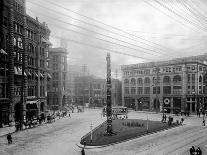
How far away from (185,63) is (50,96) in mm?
50718

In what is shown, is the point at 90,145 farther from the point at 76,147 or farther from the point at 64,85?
the point at 64,85

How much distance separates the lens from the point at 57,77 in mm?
97562

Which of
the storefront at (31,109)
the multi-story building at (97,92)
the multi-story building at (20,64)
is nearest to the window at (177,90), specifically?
the multi-story building at (97,92)

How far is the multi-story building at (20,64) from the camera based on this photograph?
49.2m

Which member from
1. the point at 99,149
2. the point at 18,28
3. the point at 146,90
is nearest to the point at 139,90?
the point at 146,90

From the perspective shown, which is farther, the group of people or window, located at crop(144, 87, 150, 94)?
window, located at crop(144, 87, 150, 94)

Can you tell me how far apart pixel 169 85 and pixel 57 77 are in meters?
42.3

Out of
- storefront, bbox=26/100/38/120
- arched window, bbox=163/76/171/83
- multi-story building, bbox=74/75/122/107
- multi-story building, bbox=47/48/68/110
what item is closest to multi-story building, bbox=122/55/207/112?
arched window, bbox=163/76/171/83

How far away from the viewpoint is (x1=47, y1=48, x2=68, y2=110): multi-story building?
315ft

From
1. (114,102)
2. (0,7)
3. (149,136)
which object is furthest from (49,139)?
(114,102)

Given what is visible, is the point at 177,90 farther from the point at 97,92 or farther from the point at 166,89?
the point at 97,92

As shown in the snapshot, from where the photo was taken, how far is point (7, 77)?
166 ft

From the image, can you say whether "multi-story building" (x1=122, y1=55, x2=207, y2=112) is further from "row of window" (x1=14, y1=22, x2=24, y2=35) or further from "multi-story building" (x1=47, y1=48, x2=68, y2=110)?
"row of window" (x1=14, y1=22, x2=24, y2=35)

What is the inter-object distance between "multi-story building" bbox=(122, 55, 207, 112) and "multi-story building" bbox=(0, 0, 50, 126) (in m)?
34.4
